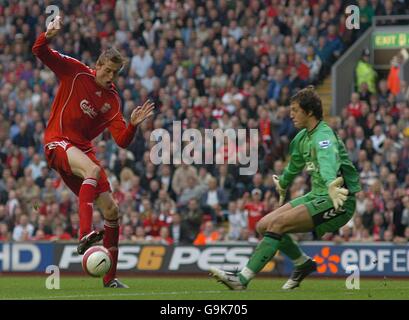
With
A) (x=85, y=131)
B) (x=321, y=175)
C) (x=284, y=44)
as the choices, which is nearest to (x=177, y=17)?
(x=284, y=44)

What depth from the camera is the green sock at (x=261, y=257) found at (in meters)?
12.1

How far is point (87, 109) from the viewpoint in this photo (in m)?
13.4

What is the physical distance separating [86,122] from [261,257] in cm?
274

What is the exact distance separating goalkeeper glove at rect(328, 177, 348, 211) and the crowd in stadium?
888cm

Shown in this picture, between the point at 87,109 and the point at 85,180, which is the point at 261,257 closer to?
the point at 85,180

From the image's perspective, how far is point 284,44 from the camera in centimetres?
2548

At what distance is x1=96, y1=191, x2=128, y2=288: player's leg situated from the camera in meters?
13.4

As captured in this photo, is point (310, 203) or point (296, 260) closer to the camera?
point (310, 203)

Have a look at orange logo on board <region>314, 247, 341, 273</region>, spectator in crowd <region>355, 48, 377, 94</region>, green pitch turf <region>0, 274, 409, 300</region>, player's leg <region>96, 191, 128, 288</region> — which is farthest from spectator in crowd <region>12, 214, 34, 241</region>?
player's leg <region>96, 191, 128, 288</region>

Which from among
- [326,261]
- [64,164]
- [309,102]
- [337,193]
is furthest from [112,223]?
[326,261]

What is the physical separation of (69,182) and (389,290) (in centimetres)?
374

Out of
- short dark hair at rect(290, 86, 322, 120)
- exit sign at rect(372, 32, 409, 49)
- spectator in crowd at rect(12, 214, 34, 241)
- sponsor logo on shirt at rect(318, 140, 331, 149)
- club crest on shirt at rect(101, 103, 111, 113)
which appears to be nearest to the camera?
sponsor logo on shirt at rect(318, 140, 331, 149)

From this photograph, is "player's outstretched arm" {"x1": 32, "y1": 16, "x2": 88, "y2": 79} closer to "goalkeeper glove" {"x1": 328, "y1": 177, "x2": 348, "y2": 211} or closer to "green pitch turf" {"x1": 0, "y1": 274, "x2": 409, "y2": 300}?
"green pitch turf" {"x1": 0, "y1": 274, "x2": 409, "y2": 300}

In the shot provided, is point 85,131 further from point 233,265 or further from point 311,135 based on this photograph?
point 233,265
